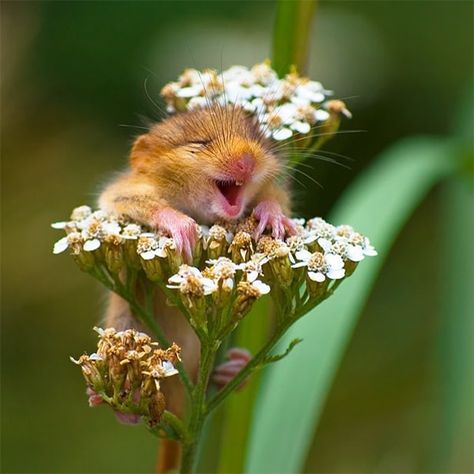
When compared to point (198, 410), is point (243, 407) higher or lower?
lower

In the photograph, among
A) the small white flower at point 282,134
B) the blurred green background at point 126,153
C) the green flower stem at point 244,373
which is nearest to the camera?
the green flower stem at point 244,373

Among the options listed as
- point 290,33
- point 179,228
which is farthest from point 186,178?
point 290,33

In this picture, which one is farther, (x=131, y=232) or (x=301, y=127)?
(x=301, y=127)

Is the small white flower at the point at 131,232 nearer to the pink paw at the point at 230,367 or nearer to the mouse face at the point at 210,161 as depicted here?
the mouse face at the point at 210,161

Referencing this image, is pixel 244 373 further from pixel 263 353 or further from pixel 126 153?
pixel 126 153

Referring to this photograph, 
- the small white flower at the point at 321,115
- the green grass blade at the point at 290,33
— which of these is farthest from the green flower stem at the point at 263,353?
the green grass blade at the point at 290,33

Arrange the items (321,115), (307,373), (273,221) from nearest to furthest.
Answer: (273,221) < (321,115) < (307,373)
